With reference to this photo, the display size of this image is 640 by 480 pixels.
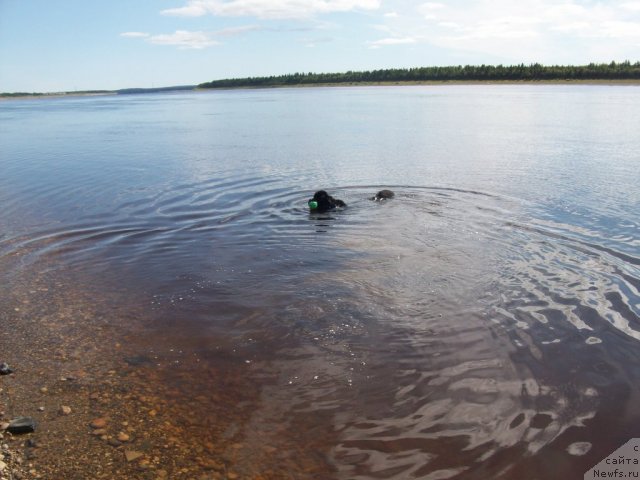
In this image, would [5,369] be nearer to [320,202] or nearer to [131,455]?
[131,455]

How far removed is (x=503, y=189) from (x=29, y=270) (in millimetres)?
16414

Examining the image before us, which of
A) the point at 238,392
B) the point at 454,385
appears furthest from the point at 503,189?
the point at 238,392

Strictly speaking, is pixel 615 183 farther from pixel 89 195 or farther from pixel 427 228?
pixel 89 195

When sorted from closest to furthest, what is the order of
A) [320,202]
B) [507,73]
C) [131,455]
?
[131,455] < [320,202] < [507,73]

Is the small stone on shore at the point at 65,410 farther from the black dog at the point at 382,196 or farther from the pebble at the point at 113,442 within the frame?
the black dog at the point at 382,196

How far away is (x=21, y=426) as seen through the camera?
6.19m

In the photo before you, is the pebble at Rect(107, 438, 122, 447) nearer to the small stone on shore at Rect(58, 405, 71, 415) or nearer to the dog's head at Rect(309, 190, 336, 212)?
Result: the small stone on shore at Rect(58, 405, 71, 415)

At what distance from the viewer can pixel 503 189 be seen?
19641mm

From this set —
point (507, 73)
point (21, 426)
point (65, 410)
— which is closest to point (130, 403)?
point (65, 410)

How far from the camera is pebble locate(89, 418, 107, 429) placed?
643cm

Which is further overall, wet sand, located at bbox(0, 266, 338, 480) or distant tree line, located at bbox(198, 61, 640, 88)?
distant tree line, located at bbox(198, 61, 640, 88)

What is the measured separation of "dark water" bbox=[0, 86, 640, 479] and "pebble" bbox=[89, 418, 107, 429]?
53.1 inches

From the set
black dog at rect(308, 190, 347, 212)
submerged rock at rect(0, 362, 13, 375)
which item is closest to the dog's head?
black dog at rect(308, 190, 347, 212)

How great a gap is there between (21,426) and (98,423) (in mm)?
881
